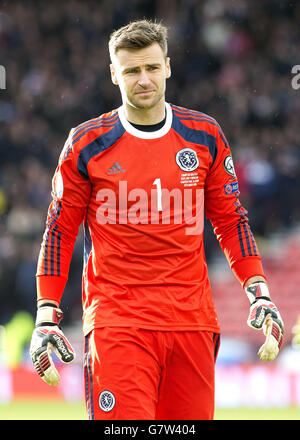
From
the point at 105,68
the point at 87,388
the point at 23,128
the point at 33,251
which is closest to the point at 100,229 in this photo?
the point at 87,388

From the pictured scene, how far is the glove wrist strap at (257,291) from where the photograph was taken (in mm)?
3754

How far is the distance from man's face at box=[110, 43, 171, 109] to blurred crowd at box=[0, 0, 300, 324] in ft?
23.2

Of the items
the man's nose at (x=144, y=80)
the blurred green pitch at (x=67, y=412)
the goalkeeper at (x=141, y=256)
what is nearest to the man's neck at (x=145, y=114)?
the goalkeeper at (x=141, y=256)

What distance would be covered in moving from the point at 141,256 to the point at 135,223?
14 cm

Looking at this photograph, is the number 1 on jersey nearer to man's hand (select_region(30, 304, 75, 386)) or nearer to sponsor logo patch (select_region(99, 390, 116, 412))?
man's hand (select_region(30, 304, 75, 386))

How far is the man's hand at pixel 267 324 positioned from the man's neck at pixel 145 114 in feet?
2.95

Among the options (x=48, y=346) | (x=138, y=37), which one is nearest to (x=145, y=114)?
(x=138, y=37)

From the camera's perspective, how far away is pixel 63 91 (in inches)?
528

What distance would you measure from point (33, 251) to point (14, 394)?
2175 millimetres

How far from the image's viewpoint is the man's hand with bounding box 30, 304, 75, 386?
11.3ft

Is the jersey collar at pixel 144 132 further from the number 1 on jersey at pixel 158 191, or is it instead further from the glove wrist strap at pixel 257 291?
the glove wrist strap at pixel 257 291

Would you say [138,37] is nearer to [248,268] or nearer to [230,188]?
[230,188]

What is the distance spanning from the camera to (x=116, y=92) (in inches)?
516

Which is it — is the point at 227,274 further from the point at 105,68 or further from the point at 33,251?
the point at 105,68
